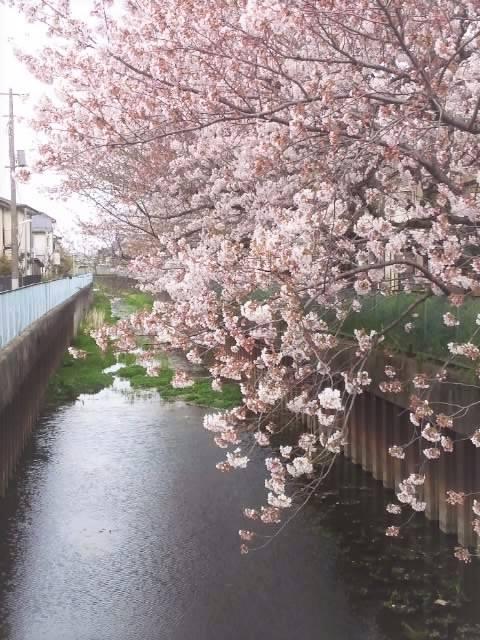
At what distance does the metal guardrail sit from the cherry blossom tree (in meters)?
3.66

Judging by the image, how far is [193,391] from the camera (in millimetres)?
21547

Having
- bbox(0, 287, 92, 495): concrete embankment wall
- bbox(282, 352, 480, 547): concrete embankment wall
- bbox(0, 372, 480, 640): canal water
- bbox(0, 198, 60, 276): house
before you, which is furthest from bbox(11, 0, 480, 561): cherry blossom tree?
bbox(0, 198, 60, 276): house

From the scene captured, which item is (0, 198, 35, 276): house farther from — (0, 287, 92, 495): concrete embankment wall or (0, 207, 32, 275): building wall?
(0, 287, 92, 495): concrete embankment wall

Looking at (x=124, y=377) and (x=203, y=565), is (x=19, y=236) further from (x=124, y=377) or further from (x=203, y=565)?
(x=203, y=565)

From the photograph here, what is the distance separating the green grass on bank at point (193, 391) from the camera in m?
20.1

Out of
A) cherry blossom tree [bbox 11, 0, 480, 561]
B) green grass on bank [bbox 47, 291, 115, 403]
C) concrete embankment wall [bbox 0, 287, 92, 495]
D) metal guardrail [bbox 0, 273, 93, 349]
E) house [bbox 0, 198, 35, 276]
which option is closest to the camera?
cherry blossom tree [bbox 11, 0, 480, 561]

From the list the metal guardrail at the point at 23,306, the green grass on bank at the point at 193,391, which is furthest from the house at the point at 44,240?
the green grass on bank at the point at 193,391

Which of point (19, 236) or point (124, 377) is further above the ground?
point (19, 236)

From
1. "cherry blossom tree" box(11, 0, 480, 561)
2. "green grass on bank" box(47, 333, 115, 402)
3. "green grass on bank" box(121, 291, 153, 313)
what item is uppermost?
"cherry blossom tree" box(11, 0, 480, 561)

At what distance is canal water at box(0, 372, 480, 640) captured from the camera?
8156 mm

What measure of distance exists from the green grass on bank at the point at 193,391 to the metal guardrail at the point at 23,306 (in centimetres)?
346

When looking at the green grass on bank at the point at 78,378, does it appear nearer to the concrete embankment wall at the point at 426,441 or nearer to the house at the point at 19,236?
the concrete embankment wall at the point at 426,441

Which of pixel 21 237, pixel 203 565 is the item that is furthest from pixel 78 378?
pixel 21 237

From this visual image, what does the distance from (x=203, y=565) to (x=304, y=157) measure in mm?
5256
